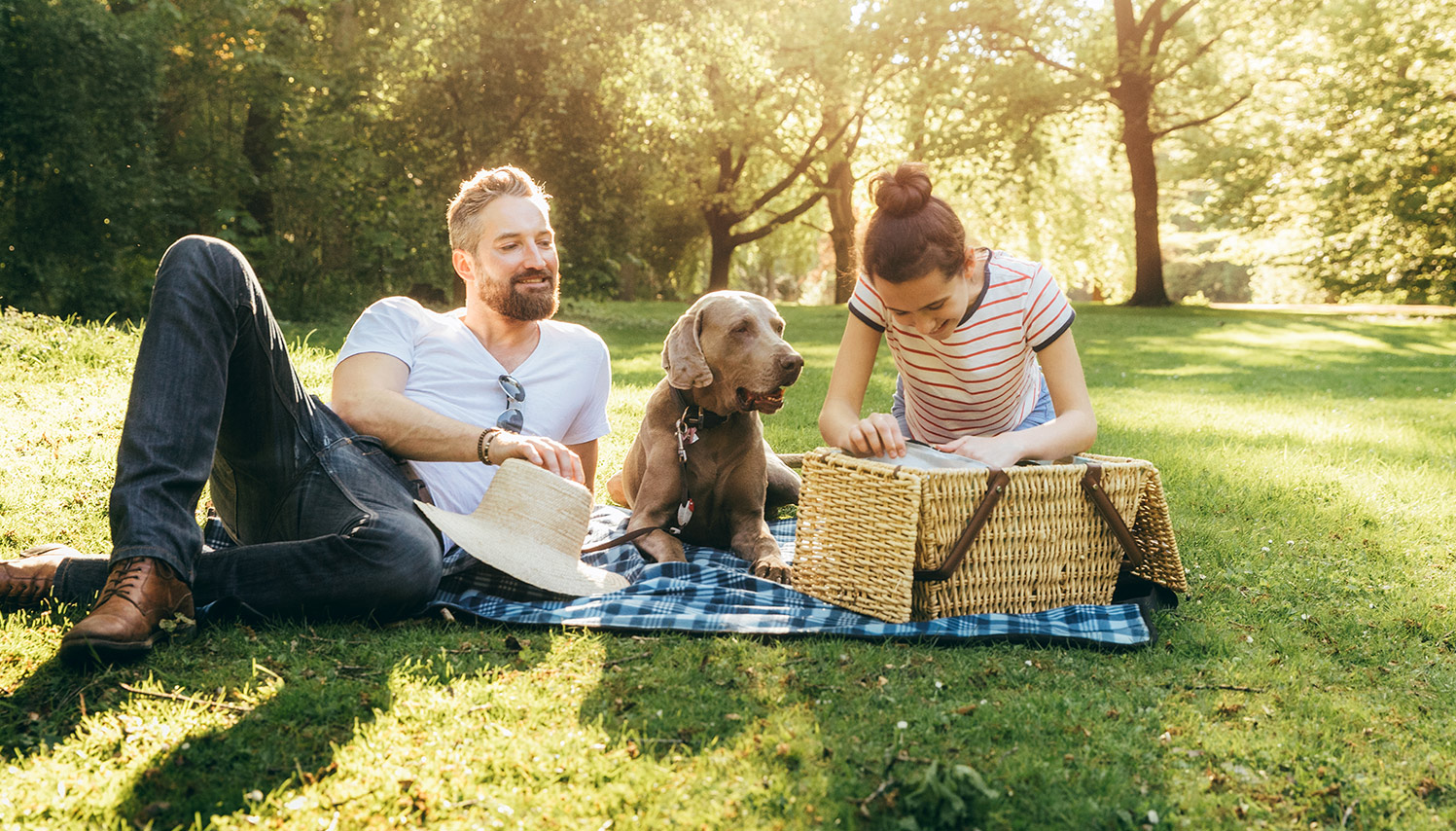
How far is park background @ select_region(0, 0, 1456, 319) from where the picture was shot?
36.1 feet

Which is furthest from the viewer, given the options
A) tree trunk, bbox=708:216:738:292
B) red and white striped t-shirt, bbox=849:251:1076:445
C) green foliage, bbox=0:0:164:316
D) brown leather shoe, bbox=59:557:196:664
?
tree trunk, bbox=708:216:738:292

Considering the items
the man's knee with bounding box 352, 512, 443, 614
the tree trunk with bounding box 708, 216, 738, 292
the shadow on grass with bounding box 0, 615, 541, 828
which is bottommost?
the shadow on grass with bounding box 0, 615, 541, 828

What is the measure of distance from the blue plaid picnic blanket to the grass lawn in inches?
2.6

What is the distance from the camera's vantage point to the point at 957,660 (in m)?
2.72

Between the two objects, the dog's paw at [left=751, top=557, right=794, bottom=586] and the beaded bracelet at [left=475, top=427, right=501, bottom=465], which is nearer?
the beaded bracelet at [left=475, top=427, right=501, bottom=465]

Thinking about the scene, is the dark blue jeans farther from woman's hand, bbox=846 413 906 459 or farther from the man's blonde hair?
woman's hand, bbox=846 413 906 459

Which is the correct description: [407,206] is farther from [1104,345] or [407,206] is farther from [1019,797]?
[1019,797]

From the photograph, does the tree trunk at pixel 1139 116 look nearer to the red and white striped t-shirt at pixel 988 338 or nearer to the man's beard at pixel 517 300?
the red and white striped t-shirt at pixel 988 338

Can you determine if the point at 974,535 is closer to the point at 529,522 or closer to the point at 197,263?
the point at 529,522

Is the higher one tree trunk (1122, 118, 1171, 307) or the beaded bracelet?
tree trunk (1122, 118, 1171, 307)

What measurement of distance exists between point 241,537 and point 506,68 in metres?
12.5

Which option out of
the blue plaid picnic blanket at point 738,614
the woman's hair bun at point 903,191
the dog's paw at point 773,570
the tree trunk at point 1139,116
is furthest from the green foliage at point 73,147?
the tree trunk at point 1139,116

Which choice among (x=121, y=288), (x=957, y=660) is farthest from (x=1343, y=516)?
(x=121, y=288)

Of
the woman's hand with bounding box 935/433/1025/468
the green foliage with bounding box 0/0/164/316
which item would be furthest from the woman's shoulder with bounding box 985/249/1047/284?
the green foliage with bounding box 0/0/164/316
